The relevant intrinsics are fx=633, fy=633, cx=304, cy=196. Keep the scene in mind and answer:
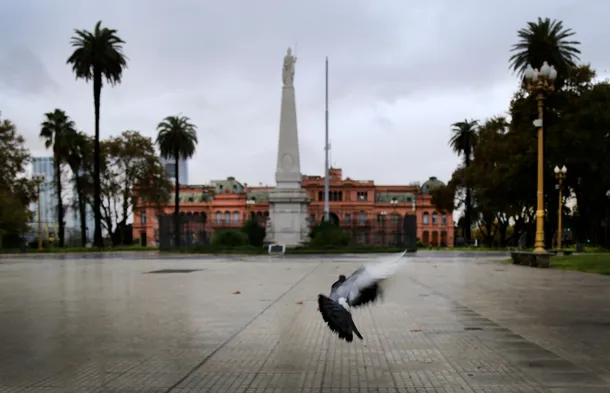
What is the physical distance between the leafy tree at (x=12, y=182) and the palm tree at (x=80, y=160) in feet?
18.1

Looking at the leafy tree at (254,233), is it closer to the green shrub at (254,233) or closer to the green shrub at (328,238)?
the green shrub at (254,233)

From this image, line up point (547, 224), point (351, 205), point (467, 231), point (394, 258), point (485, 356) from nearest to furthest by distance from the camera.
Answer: point (394, 258), point (485, 356), point (547, 224), point (467, 231), point (351, 205)

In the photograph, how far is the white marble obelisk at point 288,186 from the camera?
141 feet

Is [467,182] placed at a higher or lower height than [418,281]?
A: higher

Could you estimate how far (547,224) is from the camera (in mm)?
52312

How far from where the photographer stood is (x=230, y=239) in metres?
44.8

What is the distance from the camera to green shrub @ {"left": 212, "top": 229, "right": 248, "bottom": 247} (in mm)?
44281

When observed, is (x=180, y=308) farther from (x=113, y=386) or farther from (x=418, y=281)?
(x=418, y=281)

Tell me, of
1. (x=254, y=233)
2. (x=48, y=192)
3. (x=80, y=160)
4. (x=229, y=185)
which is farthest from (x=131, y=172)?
(x=229, y=185)

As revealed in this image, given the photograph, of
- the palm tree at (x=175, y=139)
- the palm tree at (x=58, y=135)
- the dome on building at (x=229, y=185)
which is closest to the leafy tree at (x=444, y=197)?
the palm tree at (x=175, y=139)

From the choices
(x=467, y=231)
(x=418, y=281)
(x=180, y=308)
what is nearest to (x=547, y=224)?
(x=467, y=231)

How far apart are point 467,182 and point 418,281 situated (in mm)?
47389

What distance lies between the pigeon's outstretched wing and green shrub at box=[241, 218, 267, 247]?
41.3m

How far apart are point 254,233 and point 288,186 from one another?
17.2 feet
